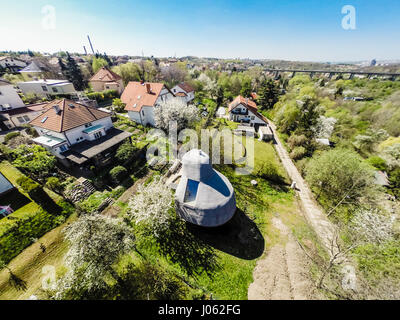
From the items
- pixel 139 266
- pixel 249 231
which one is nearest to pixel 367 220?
pixel 249 231

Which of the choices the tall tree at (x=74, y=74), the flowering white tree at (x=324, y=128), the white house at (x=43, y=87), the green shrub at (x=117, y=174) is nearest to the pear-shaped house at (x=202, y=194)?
the green shrub at (x=117, y=174)

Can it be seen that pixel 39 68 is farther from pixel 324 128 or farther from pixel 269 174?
pixel 324 128

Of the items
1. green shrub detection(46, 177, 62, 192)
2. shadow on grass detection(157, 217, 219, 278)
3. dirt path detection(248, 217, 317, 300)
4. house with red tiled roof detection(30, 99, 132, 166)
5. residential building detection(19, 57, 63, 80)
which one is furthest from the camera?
residential building detection(19, 57, 63, 80)

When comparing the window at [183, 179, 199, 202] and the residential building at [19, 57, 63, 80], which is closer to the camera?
the window at [183, 179, 199, 202]

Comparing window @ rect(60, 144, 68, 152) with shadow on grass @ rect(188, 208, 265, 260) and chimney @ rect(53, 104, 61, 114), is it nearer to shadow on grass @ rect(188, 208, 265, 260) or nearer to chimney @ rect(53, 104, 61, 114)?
chimney @ rect(53, 104, 61, 114)

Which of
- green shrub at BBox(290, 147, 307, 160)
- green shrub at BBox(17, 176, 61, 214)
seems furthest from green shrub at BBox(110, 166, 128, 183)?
green shrub at BBox(290, 147, 307, 160)

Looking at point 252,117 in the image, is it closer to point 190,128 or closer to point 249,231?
point 190,128

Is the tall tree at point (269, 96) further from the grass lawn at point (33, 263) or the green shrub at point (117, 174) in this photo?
the grass lawn at point (33, 263)
